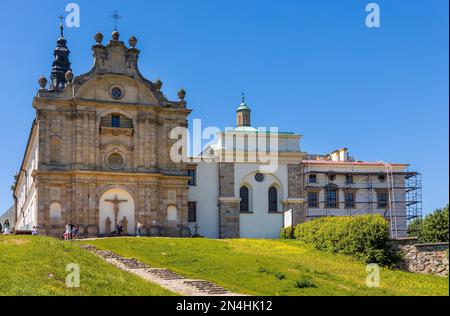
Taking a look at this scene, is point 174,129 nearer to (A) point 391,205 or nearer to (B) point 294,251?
(B) point 294,251

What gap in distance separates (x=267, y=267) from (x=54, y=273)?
11.9 m

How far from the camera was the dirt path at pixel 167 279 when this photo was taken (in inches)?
1278

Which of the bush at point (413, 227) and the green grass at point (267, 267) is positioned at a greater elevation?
the bush at point (413, 227)

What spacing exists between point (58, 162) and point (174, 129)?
9.89 metres

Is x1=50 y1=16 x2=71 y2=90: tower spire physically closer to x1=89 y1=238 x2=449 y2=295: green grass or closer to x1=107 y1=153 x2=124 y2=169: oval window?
x1=107 y1=153 x2=124 y2=169: oval window

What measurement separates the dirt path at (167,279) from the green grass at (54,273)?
1081 mm

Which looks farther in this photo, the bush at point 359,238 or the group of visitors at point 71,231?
the group of visitors at point 71,231

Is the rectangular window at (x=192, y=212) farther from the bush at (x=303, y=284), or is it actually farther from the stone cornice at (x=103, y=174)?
the bush at (x=303, y=284)

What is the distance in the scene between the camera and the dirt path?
3247cm

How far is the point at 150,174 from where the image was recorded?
193ft

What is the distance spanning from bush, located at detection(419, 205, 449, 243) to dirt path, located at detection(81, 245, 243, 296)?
77.5 ft

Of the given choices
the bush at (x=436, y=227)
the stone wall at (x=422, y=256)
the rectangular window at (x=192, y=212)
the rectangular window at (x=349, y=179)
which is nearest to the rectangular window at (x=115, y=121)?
the rectangular window at (x=192, y=212)

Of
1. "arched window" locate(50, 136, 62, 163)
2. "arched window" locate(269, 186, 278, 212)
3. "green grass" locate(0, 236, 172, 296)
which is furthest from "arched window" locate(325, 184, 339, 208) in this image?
"green grass" locate(0, 236, 172, 296)

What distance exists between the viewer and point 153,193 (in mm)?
58875
